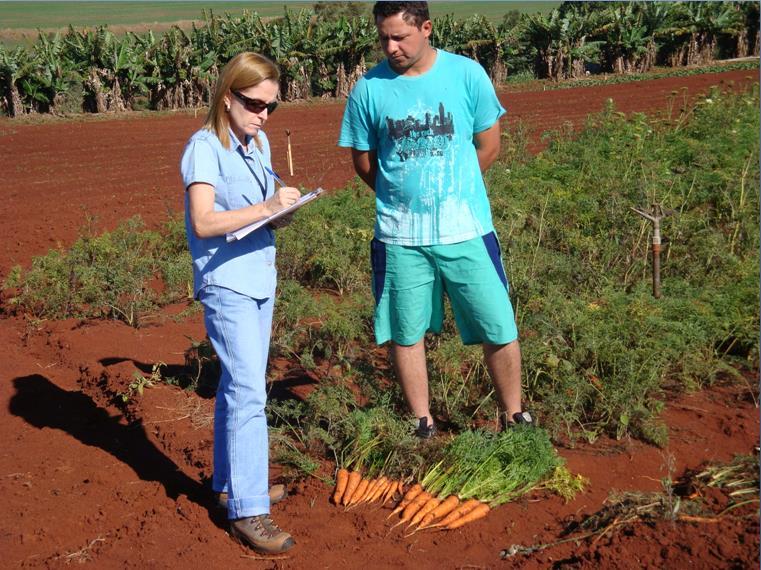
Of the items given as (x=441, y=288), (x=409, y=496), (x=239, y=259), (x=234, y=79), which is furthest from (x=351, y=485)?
(x=234, y=79)

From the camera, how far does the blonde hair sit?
3.49m

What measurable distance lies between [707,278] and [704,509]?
2.86 meters

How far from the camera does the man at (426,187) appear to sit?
161 inches

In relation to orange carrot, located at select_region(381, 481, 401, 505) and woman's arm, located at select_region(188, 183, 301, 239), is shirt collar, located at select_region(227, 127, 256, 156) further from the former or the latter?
orange carrot, located at select_region(381, 481, 401, 505)

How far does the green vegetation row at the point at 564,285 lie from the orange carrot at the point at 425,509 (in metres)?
0.47

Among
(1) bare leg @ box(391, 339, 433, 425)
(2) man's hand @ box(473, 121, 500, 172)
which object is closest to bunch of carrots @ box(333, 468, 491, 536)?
(1) bare leg @ box(391, 339, 433, 425)

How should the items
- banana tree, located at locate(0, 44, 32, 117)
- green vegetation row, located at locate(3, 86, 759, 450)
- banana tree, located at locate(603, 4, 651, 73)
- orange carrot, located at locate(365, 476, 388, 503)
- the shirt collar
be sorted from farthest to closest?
banana tree, located at locate(603, 4, 651, 73) < banana tree, located at locate(0, 44, 32, 117) < green vegetation row, located at locate(3, 86, 759, 450) < orange carrot, located at locate(365, 476, 388, 503) < the shirt collar

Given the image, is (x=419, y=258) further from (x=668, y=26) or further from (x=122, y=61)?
(x=668, y=26)

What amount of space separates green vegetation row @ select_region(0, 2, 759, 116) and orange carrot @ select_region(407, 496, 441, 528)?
22878 millimetres

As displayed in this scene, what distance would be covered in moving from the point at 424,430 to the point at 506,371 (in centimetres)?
49

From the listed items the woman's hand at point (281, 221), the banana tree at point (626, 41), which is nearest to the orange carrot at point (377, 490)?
the woman's hand at point (281, 221)

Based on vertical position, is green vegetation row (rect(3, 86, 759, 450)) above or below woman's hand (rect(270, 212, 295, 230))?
below

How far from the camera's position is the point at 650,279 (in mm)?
6480

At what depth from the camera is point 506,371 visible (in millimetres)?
4441
